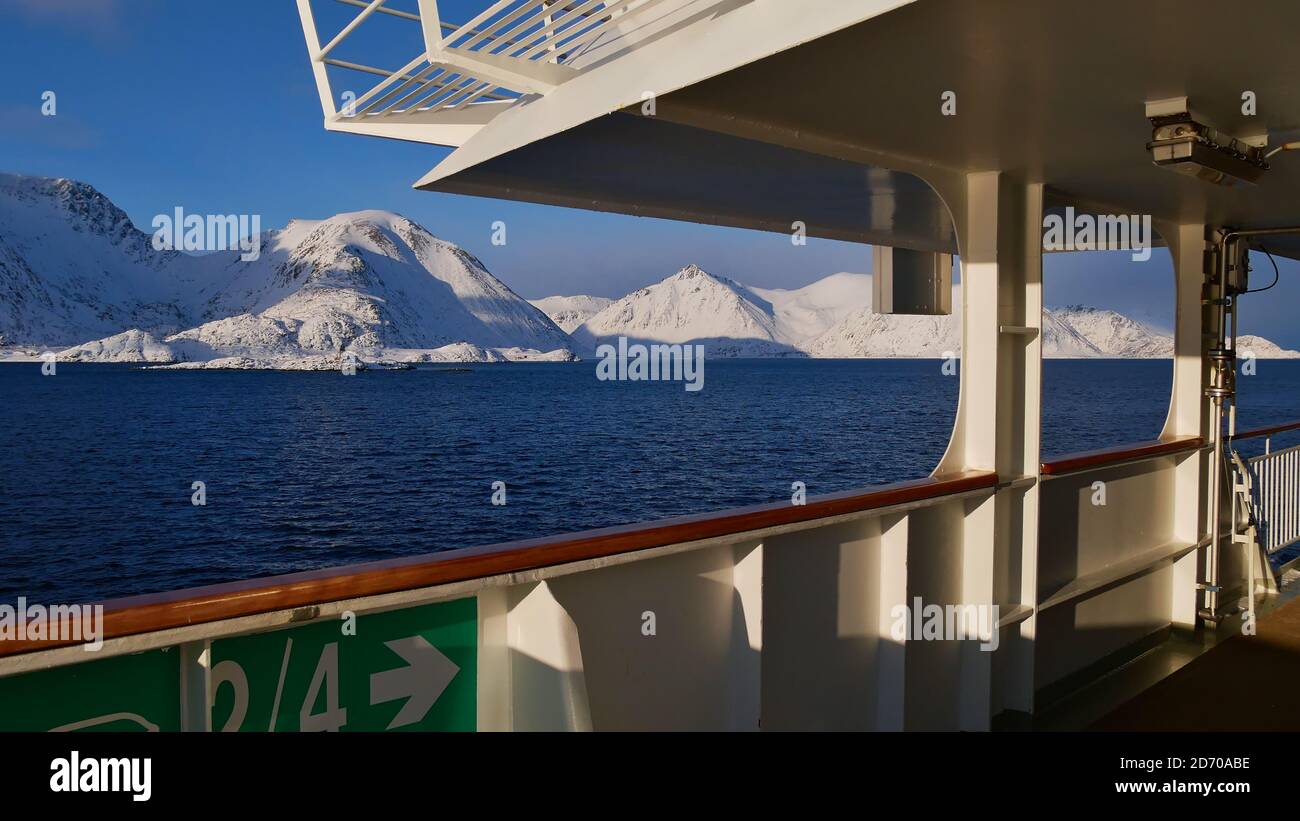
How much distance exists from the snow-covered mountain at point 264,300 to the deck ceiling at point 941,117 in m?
133

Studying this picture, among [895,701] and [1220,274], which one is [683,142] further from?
[1220,274]

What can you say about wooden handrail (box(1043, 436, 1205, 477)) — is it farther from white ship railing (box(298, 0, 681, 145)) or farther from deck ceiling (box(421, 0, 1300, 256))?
white ship railing (box(298, 0, 681, 145))

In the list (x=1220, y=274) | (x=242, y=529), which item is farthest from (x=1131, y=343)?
(x=1220, y=274)

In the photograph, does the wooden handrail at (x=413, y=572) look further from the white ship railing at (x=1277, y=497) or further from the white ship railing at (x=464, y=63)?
the white ship railing at (x=1277, y=497)

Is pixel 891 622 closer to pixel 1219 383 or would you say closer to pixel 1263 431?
pixel 1219 383

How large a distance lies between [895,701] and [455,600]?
1.90 metres

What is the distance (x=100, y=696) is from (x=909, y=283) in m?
4.58

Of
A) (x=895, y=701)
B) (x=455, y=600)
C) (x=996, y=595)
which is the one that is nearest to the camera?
(x=455, y=600)

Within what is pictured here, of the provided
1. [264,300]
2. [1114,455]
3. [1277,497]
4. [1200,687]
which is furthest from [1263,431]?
[264,300]

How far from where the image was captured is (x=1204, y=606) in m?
5.24

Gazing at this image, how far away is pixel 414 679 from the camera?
200cm

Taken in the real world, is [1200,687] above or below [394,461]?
above

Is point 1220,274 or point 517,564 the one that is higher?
point 1220,274

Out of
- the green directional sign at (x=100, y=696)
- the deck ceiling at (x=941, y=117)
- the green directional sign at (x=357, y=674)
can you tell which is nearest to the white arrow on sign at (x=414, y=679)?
the green directional sign at (x=357, y=674)
